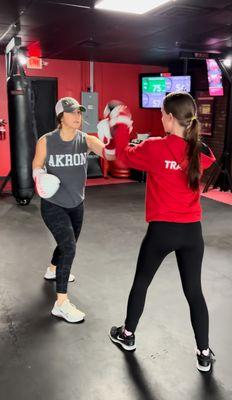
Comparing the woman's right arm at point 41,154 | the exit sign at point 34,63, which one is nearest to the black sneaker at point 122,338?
the woman's right arm at point 41,154

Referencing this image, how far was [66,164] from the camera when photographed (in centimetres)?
266

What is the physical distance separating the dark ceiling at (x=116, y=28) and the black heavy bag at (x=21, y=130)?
2.34 ft

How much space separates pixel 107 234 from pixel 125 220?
661 millimetres

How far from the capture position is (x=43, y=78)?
805 cm

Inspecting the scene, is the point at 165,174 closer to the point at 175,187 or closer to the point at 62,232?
the point at 175,187

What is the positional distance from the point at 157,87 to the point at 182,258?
656 cm

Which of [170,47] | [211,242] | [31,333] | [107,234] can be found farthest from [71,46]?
[31,333]

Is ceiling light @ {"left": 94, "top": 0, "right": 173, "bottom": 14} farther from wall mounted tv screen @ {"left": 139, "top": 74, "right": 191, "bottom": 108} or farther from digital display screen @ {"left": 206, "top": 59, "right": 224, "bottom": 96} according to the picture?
wall mounted tv screen @ {"left": 139, "top": 74, "right": 191, "bottom": 108}

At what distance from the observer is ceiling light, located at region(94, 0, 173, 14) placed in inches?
144

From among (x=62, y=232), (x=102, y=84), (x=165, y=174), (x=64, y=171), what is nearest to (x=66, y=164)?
(x=64, y=171)

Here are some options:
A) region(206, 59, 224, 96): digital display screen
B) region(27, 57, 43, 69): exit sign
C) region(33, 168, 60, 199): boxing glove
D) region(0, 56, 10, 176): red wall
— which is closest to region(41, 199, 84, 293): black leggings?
region(33, 168, 60, 199): boxing glove

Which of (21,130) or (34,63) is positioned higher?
(34,63)

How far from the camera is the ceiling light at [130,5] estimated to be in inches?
144

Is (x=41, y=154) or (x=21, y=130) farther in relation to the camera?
(x=21, y=130)
